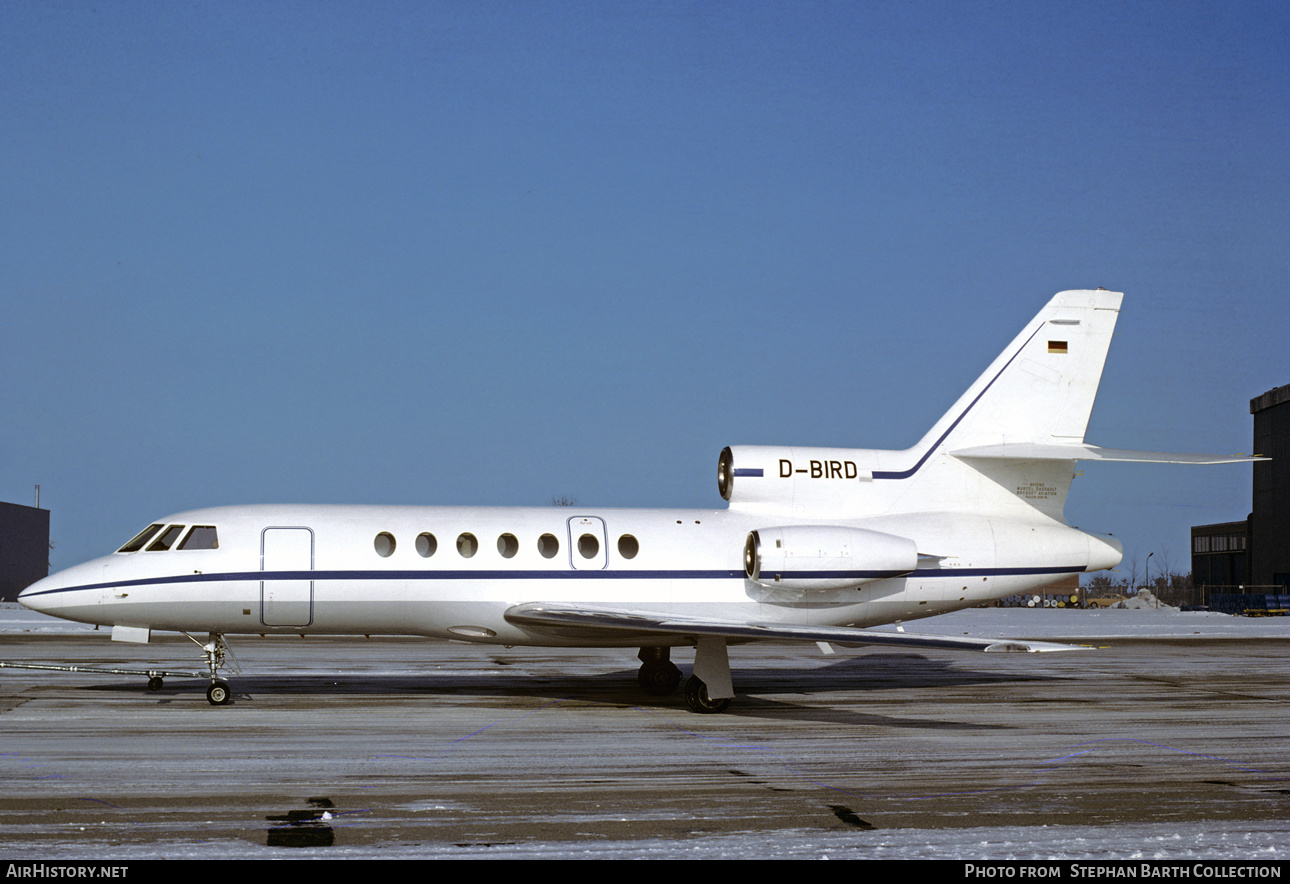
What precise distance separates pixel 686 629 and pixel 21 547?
77.6 m

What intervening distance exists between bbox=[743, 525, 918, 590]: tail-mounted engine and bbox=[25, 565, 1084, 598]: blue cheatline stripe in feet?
0.16

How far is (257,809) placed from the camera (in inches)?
364

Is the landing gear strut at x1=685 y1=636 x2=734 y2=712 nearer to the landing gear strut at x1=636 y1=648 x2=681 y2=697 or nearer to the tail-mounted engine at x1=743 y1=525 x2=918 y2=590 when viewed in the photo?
the tail-mounted engine at x1=743 y1=525 x2=918 y2=590

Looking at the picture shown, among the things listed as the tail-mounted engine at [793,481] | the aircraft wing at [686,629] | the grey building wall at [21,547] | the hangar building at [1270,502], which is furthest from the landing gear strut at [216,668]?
the hangar building at [1270,502]

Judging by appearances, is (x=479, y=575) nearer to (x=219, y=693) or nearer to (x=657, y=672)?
(x=657, y=672)

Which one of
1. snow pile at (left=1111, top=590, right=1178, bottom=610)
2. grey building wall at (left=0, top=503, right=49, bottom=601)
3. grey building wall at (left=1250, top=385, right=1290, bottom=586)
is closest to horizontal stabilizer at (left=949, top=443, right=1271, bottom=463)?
snow pile at (left=1111, top=590, right=1178, bottom=610)

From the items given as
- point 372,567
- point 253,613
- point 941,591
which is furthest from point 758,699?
point 253,613

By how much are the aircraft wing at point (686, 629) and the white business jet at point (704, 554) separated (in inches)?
2.1

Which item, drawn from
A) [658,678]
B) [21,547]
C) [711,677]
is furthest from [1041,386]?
[21,547]

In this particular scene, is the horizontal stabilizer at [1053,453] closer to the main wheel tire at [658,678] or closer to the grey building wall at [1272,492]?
the main wheel tire at [658,678]

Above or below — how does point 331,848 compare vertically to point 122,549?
below

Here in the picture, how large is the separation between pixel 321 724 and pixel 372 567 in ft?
9.04

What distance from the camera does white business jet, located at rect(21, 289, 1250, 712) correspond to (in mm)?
16078
